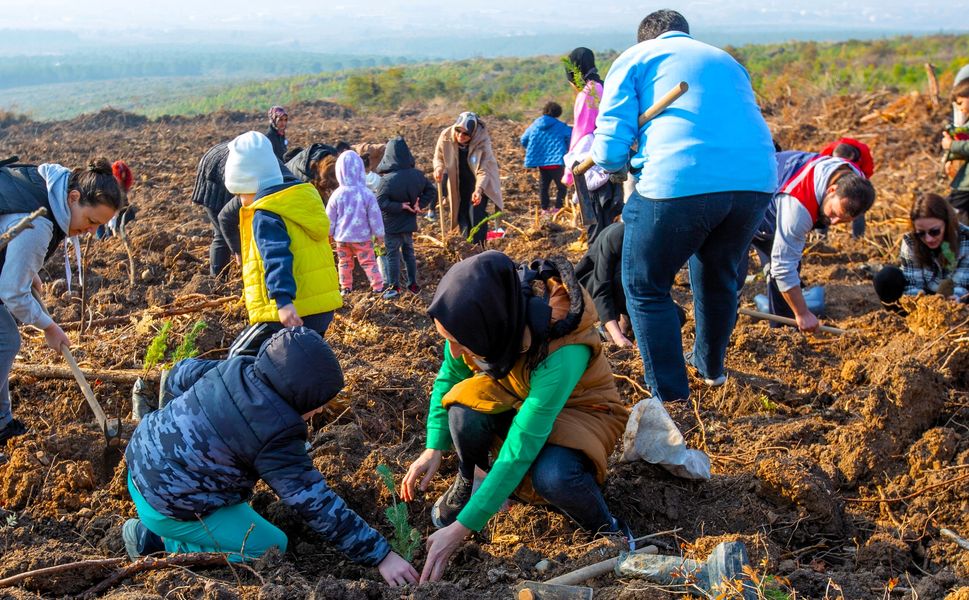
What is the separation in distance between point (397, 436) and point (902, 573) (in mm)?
2219

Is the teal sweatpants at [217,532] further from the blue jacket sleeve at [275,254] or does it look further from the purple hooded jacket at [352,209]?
the purple hooded jacket at [352,209]

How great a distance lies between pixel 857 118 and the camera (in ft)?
45.9

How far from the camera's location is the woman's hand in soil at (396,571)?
2662 millimetres

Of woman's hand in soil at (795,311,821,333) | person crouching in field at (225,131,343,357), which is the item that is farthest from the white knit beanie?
woman's hand in soil at (795,311,821,333)

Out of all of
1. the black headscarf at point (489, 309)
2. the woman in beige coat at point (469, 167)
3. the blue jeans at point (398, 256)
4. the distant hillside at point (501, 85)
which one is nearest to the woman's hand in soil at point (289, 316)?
the black headscarf at point (489, 309)

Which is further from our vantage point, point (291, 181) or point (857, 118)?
point (857, 118)

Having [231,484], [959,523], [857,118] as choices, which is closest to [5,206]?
[231,484]

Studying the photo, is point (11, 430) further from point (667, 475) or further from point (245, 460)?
point (667, 475)

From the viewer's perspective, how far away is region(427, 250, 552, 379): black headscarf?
2.48 m

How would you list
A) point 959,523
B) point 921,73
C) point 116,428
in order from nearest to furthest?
point 959,523
point 116,428
point 921,73

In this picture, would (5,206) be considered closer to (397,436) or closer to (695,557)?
(397,436)

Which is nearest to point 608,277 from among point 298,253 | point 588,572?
point 298,253

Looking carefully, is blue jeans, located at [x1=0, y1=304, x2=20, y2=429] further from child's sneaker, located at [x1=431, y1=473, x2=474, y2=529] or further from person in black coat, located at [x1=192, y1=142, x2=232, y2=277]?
person in black coat, located at [x1=192, y1=142, x2=232, y2=277]

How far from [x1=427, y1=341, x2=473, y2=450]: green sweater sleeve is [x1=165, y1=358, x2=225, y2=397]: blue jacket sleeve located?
0.85 metres
